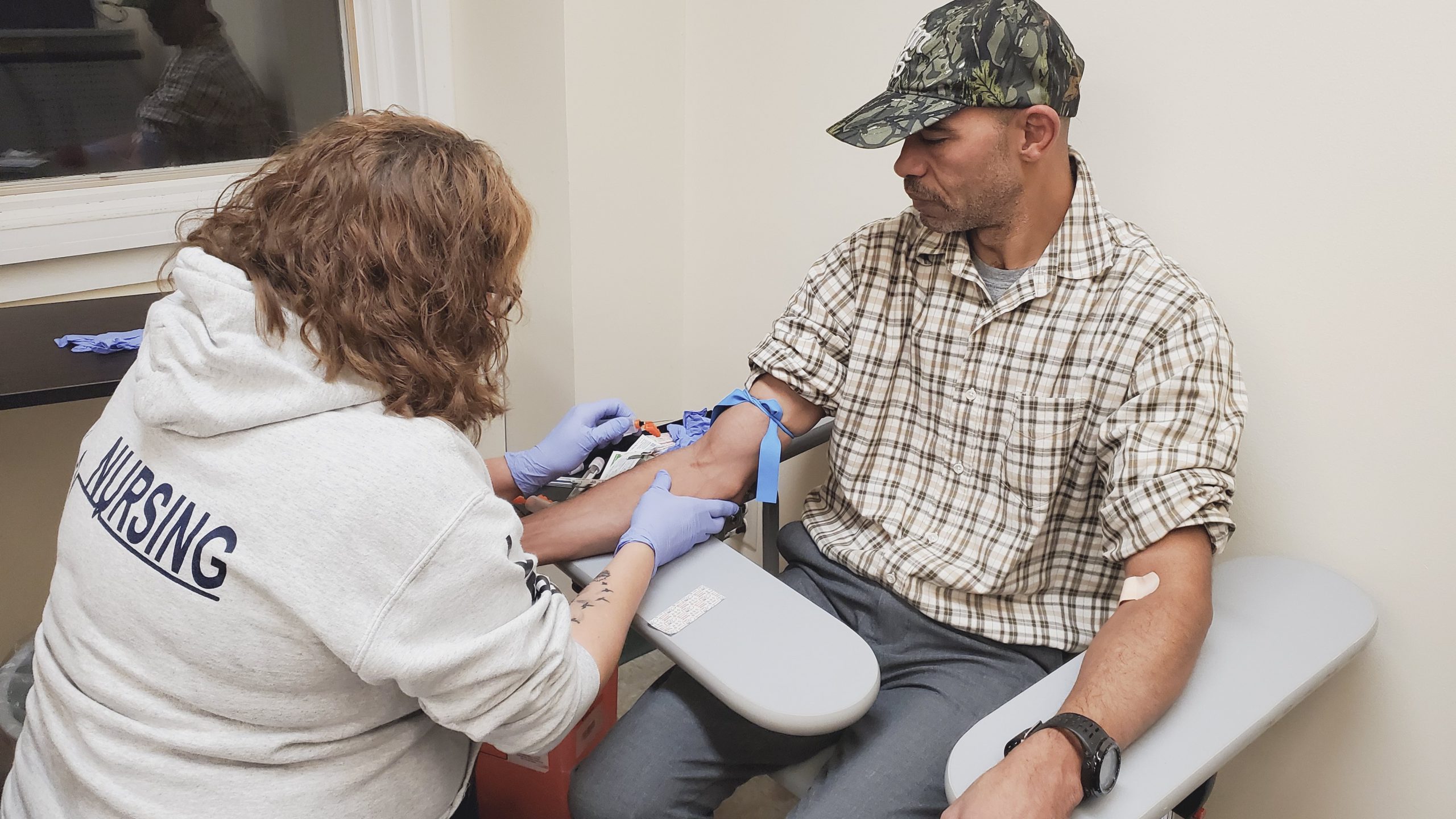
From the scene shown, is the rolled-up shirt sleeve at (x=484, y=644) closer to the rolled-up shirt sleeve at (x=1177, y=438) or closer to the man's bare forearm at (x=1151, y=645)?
the man's bare forearm at (x=1151, y=645)

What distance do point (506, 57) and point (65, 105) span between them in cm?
81

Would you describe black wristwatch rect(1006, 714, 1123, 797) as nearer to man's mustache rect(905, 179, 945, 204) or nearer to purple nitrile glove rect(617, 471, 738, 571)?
purple nitrile glove rect(617, 471, 738, 571)

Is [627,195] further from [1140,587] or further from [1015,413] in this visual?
[1140,587]

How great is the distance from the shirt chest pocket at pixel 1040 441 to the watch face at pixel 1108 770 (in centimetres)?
44

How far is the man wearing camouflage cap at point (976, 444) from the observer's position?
1214 mm

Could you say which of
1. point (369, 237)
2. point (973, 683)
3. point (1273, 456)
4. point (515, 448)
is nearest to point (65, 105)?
point (515, 448)

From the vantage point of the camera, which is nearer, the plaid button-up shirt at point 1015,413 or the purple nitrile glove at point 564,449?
the plaid button-up shirt at point 1015,413

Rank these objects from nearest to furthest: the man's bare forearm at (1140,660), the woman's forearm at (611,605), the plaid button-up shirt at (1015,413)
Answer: the man's bare forearm at (1140,660) → the woman's forearm at (611,605) → the plaid button-up shirt at (1015,413)

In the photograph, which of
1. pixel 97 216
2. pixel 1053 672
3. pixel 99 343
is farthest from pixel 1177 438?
pixel 97 216

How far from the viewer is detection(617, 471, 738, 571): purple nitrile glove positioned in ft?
4.27

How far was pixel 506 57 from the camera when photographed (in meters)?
2.01

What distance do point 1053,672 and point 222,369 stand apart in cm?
97

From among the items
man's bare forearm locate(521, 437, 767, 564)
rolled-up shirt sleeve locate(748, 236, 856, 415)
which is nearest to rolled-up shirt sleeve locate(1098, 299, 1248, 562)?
rolled-up shirt sleeve locate(748, 236, 856, 415)

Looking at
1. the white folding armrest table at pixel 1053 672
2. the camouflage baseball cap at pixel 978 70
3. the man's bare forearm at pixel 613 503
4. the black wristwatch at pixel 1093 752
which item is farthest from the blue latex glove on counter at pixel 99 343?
the black wristwatch at pixel 1093 752
